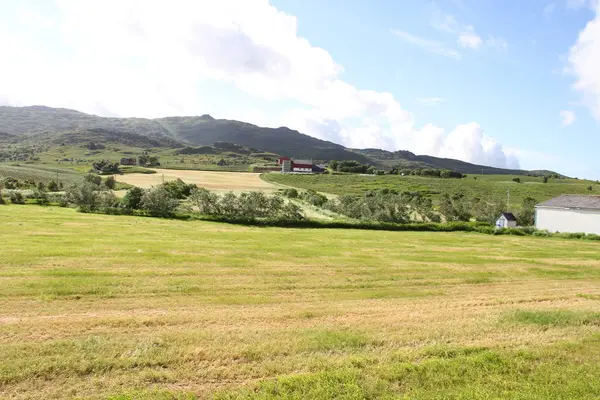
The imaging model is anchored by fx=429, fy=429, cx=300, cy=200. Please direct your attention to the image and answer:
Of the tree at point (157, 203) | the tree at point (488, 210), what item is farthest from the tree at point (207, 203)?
the tree at point (488, 210)

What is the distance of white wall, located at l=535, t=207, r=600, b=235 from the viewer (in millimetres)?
59156

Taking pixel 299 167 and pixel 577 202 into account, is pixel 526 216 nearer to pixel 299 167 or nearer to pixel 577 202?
pixel 577 202

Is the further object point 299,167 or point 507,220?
point 299,167

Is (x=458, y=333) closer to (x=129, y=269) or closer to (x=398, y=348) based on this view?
(x=398, y=348)

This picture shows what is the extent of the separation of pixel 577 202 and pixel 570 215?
224 centimetres

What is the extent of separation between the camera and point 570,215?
6219cm

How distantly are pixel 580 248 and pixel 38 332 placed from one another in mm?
47669

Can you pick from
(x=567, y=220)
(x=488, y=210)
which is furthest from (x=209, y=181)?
(x=567, y=220)

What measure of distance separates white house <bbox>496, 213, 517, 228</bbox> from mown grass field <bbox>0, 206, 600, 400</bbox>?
49442mm

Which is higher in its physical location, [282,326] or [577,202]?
[577,202]

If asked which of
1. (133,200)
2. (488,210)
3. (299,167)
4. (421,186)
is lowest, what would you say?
(133,200)

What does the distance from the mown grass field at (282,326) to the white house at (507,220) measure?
1947 inches

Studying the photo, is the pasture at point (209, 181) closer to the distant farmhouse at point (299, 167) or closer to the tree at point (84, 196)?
the tree at point (84, 196)

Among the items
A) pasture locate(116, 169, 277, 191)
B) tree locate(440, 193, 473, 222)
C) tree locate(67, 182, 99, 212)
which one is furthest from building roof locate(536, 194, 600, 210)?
tree locate(67, 182, 99, 212)
